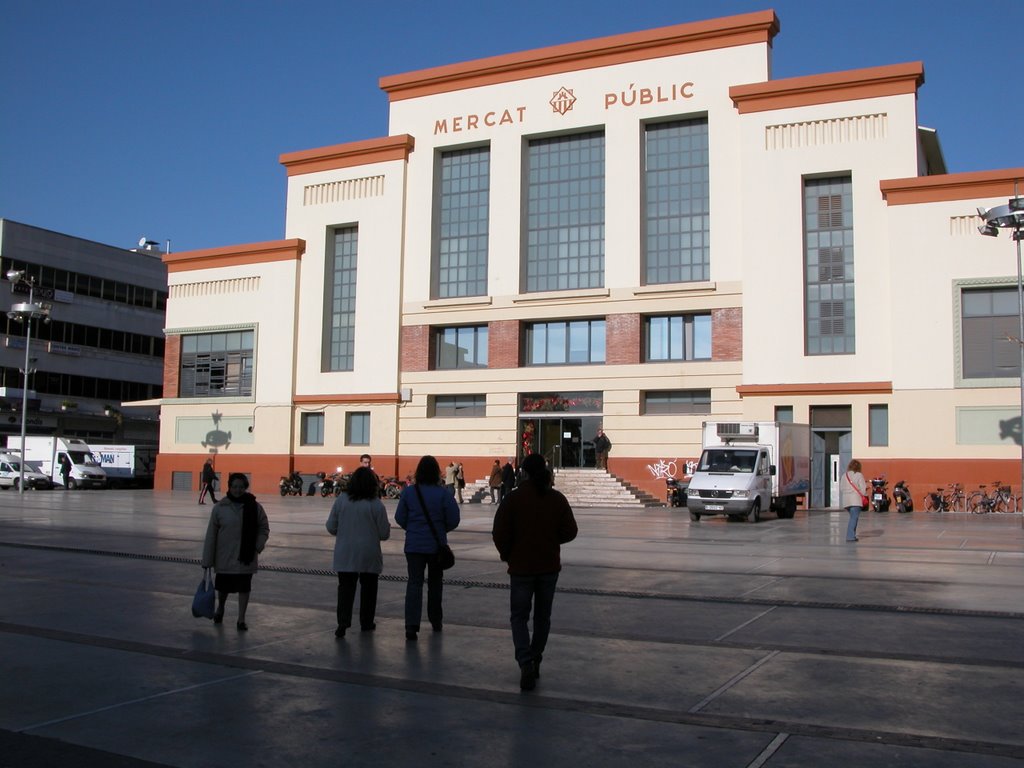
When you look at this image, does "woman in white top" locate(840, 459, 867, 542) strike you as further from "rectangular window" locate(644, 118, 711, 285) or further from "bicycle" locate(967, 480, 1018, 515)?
"rectangular window" locate(644, 118, 711, 285)

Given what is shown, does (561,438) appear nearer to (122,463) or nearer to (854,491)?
(854,491)

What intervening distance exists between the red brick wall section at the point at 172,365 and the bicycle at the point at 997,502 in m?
36.9

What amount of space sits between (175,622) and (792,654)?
6209mm

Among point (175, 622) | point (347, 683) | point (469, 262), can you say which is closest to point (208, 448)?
point (469, 262)

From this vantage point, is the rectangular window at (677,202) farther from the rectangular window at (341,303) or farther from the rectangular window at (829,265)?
the rectangular window at (341,303)

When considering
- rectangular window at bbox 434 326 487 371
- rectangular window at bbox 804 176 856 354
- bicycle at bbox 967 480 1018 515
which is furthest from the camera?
rectangular window at bbox 434 326 487 371

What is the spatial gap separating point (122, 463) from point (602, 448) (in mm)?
29557

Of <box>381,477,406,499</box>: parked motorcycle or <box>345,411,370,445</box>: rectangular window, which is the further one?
<box>345,411,370,445</box>: rectangular window

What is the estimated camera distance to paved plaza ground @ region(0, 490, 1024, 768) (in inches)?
228

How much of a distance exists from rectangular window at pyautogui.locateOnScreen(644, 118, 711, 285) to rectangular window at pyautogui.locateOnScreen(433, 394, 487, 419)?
9046mm

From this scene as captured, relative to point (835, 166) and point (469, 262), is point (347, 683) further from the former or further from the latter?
point (469, 262)

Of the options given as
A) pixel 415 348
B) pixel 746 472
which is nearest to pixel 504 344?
pixel 415 348

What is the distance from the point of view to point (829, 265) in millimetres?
35781

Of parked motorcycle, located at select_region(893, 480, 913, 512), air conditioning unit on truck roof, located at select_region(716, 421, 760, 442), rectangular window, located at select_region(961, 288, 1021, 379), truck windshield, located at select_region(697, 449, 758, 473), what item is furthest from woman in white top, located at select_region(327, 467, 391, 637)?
rectangular window, located at select_region(961, 288, 1021, 379)
